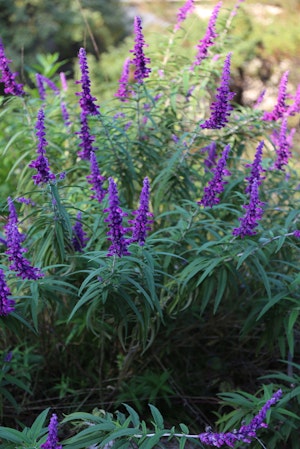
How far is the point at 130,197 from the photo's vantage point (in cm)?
404

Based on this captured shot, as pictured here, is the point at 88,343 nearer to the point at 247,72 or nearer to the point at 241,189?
the point at 241,189

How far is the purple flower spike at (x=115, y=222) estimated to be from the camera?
7.60 ft

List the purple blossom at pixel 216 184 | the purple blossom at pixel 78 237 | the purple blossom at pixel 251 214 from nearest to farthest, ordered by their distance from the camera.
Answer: the purple blossom at pixel 251 214
the purple blossom at pixel 216 184
the purple blossom at pixel 78 237

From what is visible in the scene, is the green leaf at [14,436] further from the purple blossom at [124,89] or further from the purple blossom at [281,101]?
the purple blossom at [281,101]

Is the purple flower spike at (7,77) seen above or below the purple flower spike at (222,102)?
above

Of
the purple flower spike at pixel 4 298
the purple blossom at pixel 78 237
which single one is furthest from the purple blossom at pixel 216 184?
the purple flower spike at pixel 4 298

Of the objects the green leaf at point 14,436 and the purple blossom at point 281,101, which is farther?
→ the purple blossom at point 281,101

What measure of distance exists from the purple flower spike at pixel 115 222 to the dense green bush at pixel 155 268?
11mm

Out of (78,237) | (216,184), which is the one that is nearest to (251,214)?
(216,184)

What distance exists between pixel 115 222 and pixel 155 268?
0.90m

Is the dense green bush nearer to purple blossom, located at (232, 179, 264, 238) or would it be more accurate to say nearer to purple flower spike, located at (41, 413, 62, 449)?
purple blossom, located at (232, 179, 264, 238)

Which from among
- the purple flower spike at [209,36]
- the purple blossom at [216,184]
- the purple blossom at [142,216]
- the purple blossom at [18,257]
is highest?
the purple flower spike at [209,36]

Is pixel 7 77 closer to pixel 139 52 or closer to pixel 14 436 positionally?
pixel 139 52

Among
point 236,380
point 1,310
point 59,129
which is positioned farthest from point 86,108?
point 236,380
